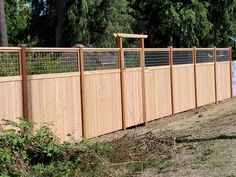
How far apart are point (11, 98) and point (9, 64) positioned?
611 mm

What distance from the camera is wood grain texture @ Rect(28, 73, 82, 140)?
10285 mm

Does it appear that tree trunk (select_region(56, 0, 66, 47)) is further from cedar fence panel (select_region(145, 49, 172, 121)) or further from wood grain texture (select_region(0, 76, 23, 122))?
wood grain texture (select_region(0, 76, 23, 122))

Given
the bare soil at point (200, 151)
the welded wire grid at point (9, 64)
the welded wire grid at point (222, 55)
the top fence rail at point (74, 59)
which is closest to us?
the bare soil at point (200, 151)

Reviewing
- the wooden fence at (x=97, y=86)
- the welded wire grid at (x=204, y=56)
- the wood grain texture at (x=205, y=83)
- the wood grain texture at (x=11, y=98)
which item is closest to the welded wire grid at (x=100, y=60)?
the wooden fence at (x=97, y=86)

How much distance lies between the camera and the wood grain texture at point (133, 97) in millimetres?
A: 13961

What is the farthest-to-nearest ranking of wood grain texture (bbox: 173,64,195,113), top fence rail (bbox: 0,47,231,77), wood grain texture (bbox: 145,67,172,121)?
wood grain texture (bbox: 173,64,195,113), wood grain texture (bbox: 145,67,172,121), top fence rail (bbox: 0,47,231,77)

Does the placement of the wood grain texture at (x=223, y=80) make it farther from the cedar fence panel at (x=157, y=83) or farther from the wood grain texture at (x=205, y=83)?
the cedar fence panel at (x=157, y=83)

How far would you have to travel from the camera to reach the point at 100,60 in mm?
12766

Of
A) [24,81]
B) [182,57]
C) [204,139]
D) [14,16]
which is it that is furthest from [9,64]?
[14,16]

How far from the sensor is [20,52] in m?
9.97

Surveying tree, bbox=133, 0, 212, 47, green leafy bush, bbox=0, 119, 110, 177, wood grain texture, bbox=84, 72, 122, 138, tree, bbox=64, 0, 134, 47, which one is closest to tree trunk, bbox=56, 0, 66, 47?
tree, bbox=64, 0, 134, 47

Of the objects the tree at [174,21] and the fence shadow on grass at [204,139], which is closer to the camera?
the fence shadow on grass at [204,139]

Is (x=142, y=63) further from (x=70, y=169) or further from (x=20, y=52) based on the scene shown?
(x=70, y=169)

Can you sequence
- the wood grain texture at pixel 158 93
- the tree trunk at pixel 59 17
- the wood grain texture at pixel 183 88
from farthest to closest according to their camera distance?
the tree trunk at pixel 59 17 → the wood grain texture at pixel 183 88 → the wood grain texture at pixel 158 93
